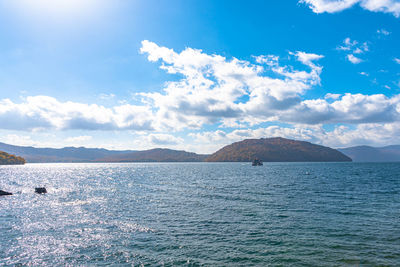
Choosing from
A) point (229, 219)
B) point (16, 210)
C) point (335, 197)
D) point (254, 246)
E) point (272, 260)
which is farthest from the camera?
point (335, 197)

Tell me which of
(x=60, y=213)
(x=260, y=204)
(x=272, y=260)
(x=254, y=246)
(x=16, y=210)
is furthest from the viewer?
(x=260, y=204)

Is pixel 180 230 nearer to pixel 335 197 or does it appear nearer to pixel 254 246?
pixel 254 246

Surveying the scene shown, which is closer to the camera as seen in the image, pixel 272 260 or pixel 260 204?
pixel 272 260

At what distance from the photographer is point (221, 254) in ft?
69.3

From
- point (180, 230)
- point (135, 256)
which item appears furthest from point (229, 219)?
point (135, 256)

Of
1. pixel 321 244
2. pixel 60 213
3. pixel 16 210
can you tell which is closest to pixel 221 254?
pixel 321 244

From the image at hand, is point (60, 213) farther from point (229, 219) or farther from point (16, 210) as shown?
point (229, 219)

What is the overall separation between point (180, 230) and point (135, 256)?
8101 mm

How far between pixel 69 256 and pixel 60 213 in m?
20.3

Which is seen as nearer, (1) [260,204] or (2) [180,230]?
(2) [180,230]

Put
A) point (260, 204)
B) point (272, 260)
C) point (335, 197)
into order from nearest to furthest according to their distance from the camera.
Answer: point (272, 260), point (260, 204), point (335, 197)

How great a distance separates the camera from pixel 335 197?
166 feet

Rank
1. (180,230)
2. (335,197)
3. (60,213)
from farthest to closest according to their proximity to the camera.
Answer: (335,197)
(60,213)
(180,230)

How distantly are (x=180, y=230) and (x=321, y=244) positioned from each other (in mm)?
15285
